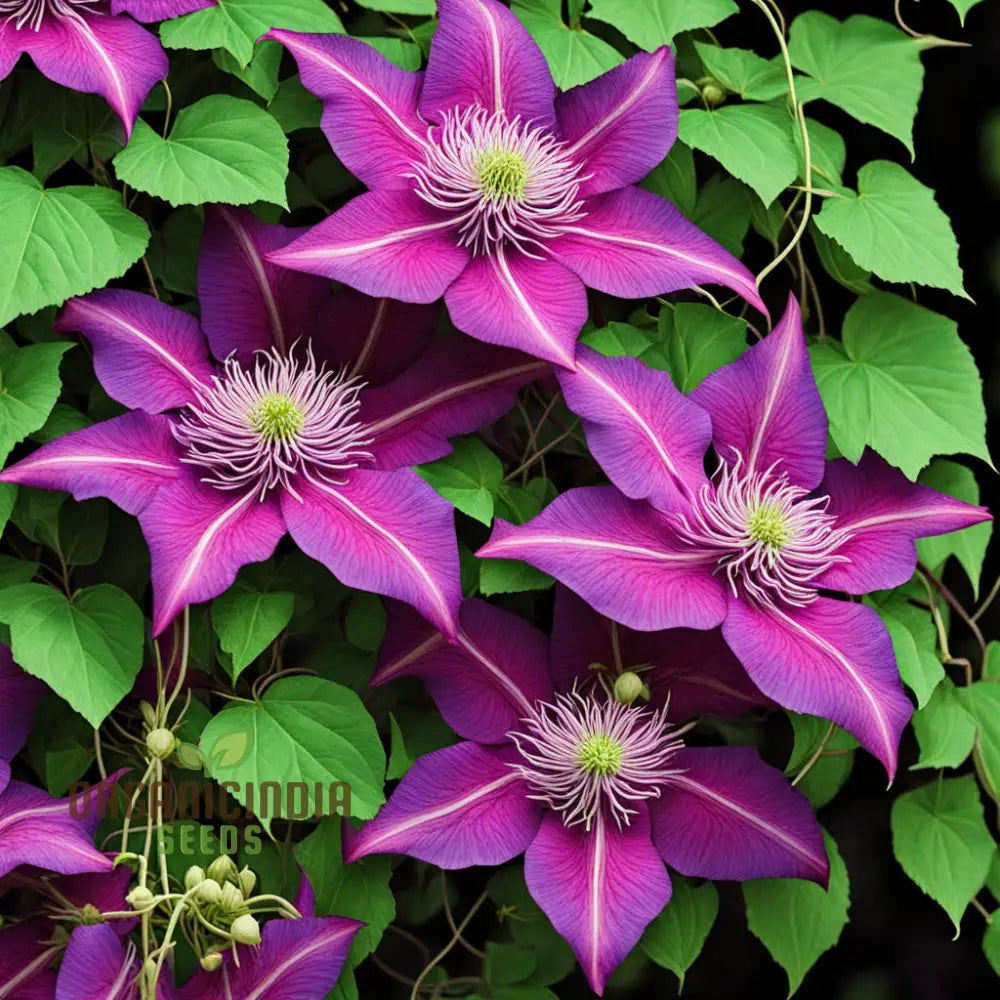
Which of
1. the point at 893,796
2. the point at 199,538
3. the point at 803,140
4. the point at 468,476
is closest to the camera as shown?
the point at 199,538

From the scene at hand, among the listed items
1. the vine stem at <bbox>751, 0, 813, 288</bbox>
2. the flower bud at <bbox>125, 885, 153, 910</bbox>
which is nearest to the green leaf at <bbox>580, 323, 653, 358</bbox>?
the vine stem at <bbox>751, 0, 813, 288</bbox>

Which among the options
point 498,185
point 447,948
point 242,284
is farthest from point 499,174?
point 447,948

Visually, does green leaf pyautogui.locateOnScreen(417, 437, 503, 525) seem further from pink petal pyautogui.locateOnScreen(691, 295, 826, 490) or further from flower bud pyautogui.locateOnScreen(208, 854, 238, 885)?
flower bud pyautogui.locateOnScreen(208, 854, 238, 885)

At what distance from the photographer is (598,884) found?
3.66 ft

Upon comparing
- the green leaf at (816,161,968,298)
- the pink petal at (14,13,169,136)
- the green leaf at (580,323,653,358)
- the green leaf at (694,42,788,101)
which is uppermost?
the pink petal at (14,13,169,136)

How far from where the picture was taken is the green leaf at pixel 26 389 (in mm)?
1068

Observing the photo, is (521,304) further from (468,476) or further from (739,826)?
(739,826)

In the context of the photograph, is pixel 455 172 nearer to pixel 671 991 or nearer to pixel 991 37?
pixel 991 37

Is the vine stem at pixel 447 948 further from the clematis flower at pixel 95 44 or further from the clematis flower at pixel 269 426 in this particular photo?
the clematis flower at pixel 95 44

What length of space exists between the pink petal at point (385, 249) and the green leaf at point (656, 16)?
0.78ft

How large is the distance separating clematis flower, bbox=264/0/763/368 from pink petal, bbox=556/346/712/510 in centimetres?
4

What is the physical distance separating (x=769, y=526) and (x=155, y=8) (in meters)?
0.64

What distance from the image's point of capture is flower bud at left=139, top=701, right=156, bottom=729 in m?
1.13

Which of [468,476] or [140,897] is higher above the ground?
[468,476]
